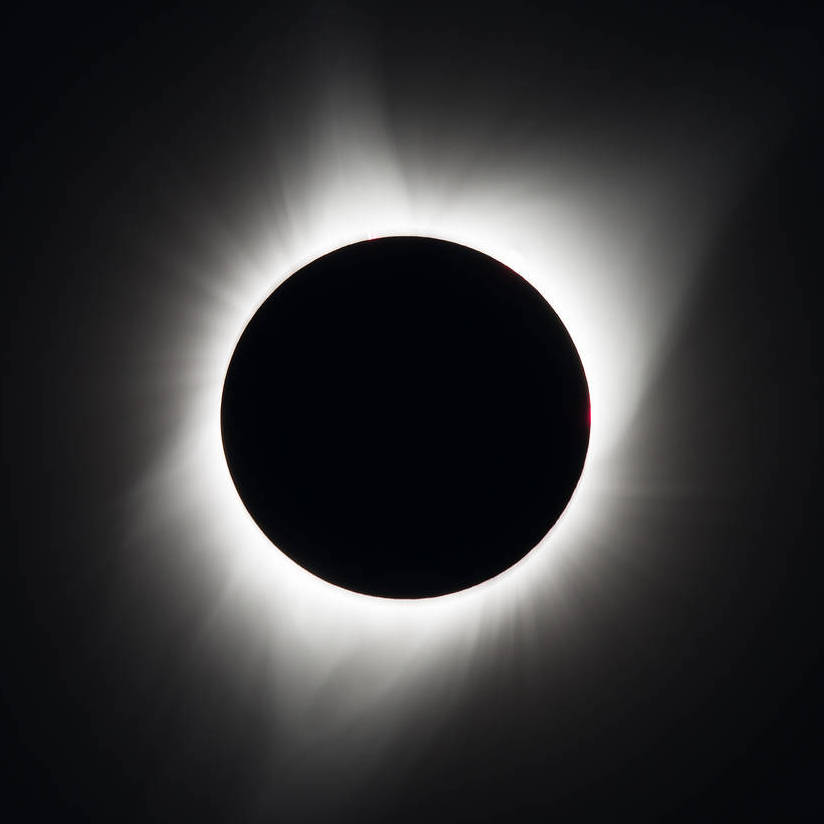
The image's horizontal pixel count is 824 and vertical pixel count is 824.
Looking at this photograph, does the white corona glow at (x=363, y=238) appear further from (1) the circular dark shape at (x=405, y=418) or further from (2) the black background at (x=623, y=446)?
(1) the circular dark shape at (x=405, y=418)

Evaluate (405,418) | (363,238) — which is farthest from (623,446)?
(363,238)

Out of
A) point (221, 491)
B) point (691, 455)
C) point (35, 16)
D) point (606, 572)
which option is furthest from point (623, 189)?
point (35, 16)

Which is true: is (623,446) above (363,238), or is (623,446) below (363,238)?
below

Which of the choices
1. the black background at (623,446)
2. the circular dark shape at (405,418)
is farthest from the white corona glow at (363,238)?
the circular dark shape at (405,418)

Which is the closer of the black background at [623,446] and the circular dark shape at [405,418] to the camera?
the circular dark shape at [405,418]

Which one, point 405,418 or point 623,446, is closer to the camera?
point 405,418

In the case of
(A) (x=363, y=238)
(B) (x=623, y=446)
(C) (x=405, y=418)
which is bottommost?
(C) (x=405, y=418)

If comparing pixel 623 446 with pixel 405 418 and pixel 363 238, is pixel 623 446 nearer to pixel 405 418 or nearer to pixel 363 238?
pixel 405 418
